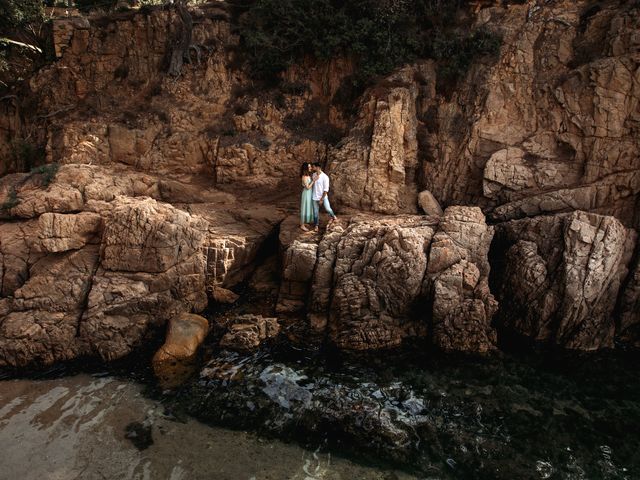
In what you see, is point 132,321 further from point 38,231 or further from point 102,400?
point 38,231

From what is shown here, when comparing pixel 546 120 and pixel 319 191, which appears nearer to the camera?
pixel 319 191

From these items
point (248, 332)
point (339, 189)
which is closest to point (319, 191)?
point (339, 189)

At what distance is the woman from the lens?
13547 mm

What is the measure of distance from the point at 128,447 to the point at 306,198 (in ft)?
27.9

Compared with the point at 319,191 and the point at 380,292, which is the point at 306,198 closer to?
the point at 319,191

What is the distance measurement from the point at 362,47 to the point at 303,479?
1494cm

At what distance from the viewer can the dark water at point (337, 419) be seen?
296 inches

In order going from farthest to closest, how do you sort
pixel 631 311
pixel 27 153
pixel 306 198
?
pixel 27 153, pixel 306 198, pixel 631 311

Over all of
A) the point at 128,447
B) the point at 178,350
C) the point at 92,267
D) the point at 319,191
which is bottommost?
the point at 128,447

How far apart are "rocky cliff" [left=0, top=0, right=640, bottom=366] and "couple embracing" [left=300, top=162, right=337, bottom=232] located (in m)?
0.80

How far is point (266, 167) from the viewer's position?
16.5 m

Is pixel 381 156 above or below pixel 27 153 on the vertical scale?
above

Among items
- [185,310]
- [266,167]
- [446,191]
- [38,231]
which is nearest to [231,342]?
[185,310]

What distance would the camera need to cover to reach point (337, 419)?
857 centimetres
